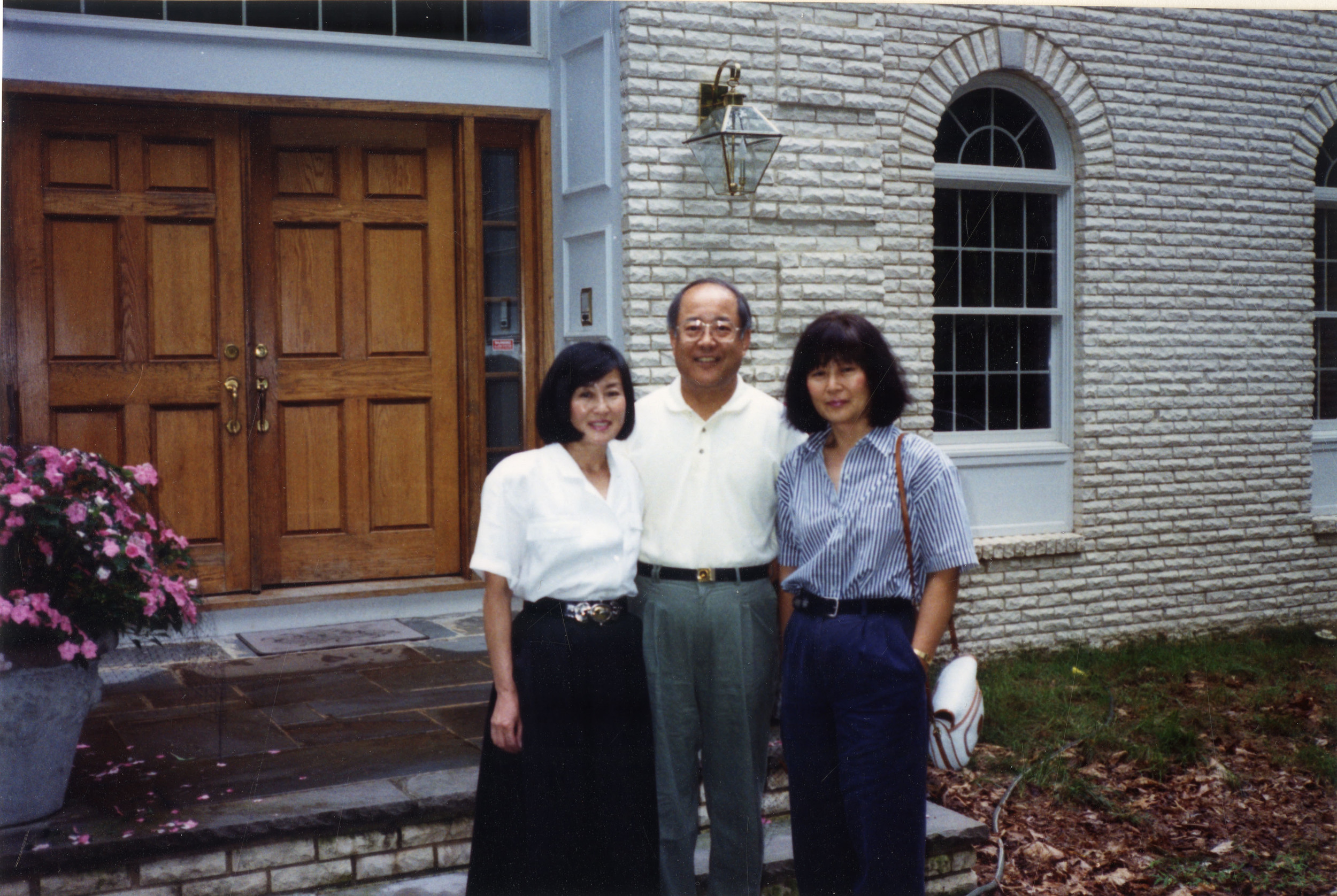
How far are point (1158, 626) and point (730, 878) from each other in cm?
549

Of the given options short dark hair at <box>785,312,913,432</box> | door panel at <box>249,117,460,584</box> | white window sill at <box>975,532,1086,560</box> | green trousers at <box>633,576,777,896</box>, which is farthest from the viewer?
white window sill at <box>975,532,1086,560</box>

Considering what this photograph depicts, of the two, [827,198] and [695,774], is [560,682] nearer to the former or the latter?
[695,774]

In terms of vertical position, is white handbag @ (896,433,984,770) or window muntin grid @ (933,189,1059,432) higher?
window muntin grid @ (933,189,1059,432)

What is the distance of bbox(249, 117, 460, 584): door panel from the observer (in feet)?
20.4

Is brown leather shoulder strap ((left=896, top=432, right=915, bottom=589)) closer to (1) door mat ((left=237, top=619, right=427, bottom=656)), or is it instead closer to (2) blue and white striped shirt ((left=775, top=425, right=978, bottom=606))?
(2) blue and white striped shirt ((left=775, top=425, right=978, bottom=606))

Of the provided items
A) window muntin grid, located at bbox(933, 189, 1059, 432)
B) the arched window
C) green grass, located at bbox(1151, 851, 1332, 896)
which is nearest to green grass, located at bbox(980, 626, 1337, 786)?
green grass, located at bbox(1151, 851, 1332, 896)

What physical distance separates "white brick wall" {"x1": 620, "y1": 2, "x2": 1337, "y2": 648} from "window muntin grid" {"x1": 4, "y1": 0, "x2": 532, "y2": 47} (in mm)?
840

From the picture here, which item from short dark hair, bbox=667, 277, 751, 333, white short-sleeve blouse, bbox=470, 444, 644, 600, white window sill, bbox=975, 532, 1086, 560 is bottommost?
white window sill, bbox=975, 532, 1086, 560

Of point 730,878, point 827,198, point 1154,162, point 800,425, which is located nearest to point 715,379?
point 800,425

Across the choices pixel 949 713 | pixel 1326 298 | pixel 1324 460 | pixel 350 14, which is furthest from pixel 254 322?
pixel 1326 298

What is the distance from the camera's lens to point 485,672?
5418mm

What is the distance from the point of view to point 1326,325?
8695 millimetres

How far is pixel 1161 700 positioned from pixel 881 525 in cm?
428

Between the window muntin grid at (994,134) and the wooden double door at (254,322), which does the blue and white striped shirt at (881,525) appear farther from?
the window muntin grid at (994,134)
